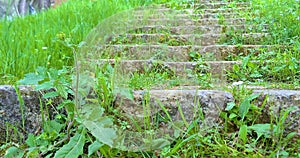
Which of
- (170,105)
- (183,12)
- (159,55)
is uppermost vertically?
(183,12)

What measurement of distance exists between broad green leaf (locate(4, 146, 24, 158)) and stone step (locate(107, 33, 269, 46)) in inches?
58.1

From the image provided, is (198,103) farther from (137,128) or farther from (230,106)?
(137,128)

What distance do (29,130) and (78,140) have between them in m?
0.30

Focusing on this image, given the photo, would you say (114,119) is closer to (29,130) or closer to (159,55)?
(29,130)

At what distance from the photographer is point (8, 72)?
6.57 ft

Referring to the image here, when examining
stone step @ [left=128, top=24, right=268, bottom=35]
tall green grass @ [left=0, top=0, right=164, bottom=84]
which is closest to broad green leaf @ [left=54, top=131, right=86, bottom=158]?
tall green grass @ [left=0, top=0, right=164, bottom=84]

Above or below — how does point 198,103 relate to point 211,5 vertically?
below

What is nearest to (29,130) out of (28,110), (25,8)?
(28,110)

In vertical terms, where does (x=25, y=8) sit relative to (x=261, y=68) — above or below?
above

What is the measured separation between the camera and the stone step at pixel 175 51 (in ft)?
7.68

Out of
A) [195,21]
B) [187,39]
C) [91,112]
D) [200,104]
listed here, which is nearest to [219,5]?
[195,21]

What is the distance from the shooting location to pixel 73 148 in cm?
131

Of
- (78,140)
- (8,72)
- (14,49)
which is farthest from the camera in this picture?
(14,49)

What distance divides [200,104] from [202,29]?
1.99 meters
